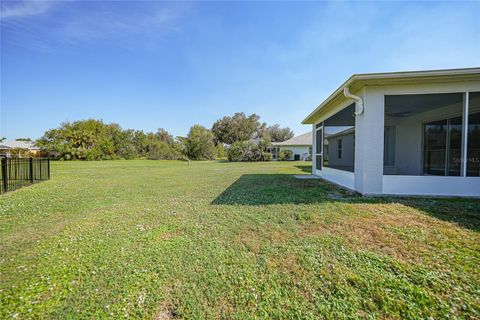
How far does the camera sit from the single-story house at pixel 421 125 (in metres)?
5.52

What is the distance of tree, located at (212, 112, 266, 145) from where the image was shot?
4353 centimetres

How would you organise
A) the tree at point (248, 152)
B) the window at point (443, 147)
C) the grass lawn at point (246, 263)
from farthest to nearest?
the tree at point (248, 152), the window at point (443, 147), the grass lawn at point (246, 263)

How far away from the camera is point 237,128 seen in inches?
1716

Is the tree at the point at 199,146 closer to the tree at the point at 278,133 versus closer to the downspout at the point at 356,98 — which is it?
the tree at the point at 278,133

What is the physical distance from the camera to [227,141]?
44.8m

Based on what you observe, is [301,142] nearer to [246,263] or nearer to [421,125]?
[421,125]

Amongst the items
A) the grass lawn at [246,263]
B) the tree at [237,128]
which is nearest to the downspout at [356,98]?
the grass lawn at [246,263]

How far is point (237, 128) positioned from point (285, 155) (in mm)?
17579

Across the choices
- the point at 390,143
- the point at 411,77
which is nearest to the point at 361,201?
the point at 411,77

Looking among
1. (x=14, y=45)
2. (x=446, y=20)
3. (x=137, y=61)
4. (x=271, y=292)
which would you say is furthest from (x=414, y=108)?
(x=14, y=45)

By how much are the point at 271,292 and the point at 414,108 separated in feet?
30.3

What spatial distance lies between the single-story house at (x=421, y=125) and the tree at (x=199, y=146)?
26203 millimetres

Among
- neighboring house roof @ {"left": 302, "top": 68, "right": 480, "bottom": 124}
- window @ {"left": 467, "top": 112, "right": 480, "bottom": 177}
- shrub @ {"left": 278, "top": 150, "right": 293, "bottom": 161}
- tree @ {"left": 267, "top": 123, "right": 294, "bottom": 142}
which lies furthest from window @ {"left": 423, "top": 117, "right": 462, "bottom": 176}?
tree @ {"left": 267, "top": 123, "right": 294, "bottom": 142}

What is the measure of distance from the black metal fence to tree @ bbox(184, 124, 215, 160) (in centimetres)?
2216
